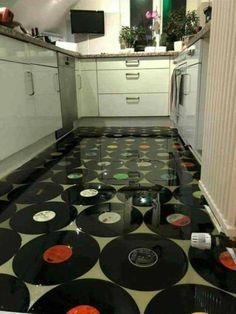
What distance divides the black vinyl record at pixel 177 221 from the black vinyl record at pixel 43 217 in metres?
0.37

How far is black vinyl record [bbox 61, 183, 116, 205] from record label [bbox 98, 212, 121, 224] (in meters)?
0.14

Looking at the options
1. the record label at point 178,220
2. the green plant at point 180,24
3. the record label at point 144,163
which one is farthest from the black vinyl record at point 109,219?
the green plant at point 180,24

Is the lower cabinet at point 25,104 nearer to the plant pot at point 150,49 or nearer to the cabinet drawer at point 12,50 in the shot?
the cabinet drawer at point 12,50

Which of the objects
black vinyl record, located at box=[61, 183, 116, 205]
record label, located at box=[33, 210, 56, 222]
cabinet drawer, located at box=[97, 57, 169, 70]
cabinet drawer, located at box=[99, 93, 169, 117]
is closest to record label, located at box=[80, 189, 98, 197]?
black vinyl record, located at box=[61, 183, 116, 205]

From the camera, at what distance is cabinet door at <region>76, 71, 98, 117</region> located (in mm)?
3300

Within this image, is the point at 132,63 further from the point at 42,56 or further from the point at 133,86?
the point at 42,56

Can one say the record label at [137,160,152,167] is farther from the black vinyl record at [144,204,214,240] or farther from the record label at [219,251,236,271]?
the record label at [219,251,236,271]

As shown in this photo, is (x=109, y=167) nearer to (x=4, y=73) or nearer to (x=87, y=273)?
(x=4, y=73)

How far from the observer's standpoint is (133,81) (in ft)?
10.7

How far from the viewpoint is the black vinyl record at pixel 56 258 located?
0.85m

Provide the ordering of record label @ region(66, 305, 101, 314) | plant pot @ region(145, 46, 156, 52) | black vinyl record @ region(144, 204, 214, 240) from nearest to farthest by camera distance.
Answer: record label @ region(66, 305, 101, 314), black vinyl record @ region(144, 204, 214, 240), plant pot @ region(145, 46, 156, 52)

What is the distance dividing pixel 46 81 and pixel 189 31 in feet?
6.60

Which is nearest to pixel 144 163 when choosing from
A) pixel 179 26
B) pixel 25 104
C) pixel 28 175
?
pixel 28 175

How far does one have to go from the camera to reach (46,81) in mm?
2270
